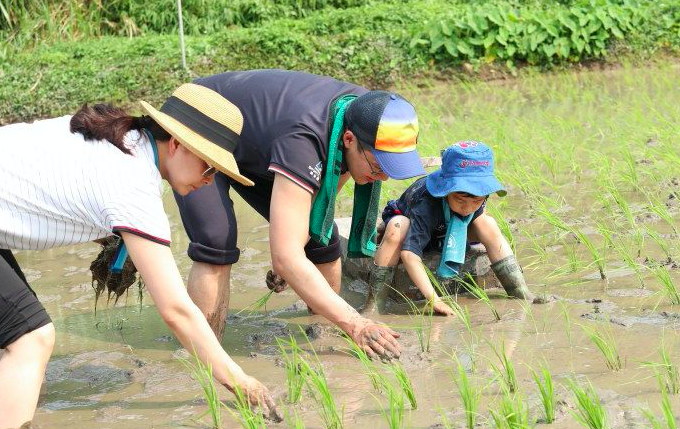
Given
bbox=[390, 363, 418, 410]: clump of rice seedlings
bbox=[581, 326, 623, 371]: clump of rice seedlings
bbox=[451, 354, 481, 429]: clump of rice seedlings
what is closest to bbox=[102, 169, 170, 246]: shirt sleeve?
bbox=[390, 363, 418, 410]: clump of rice seedlings

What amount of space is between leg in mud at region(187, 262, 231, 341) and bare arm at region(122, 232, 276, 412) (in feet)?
2.79

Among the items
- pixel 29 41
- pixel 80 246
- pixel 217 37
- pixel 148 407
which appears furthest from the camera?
pixel 29 41

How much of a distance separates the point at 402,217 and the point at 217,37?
6.21 m

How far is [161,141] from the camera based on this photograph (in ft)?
9.00

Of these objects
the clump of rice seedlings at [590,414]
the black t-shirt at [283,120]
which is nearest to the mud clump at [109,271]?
the black t-shirt at [283,120]

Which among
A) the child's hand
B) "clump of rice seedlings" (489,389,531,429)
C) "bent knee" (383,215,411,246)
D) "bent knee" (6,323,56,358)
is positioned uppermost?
"bent knee" (6,323,56,358)

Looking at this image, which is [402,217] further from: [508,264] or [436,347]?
[436,347]

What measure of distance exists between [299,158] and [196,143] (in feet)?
2.22

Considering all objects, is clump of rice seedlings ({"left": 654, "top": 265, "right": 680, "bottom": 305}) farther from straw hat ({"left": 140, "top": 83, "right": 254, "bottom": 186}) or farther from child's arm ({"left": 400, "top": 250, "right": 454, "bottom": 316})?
straw hat ({"left": 140, "top": 83, "right": 254, "bottom": 186})

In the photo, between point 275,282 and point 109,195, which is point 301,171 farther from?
point 275,282

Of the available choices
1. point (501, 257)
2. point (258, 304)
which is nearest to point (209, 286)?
point (258, 304)

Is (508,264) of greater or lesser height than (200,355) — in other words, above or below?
below

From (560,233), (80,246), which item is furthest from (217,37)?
(560,233)

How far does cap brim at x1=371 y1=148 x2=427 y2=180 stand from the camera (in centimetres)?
315
